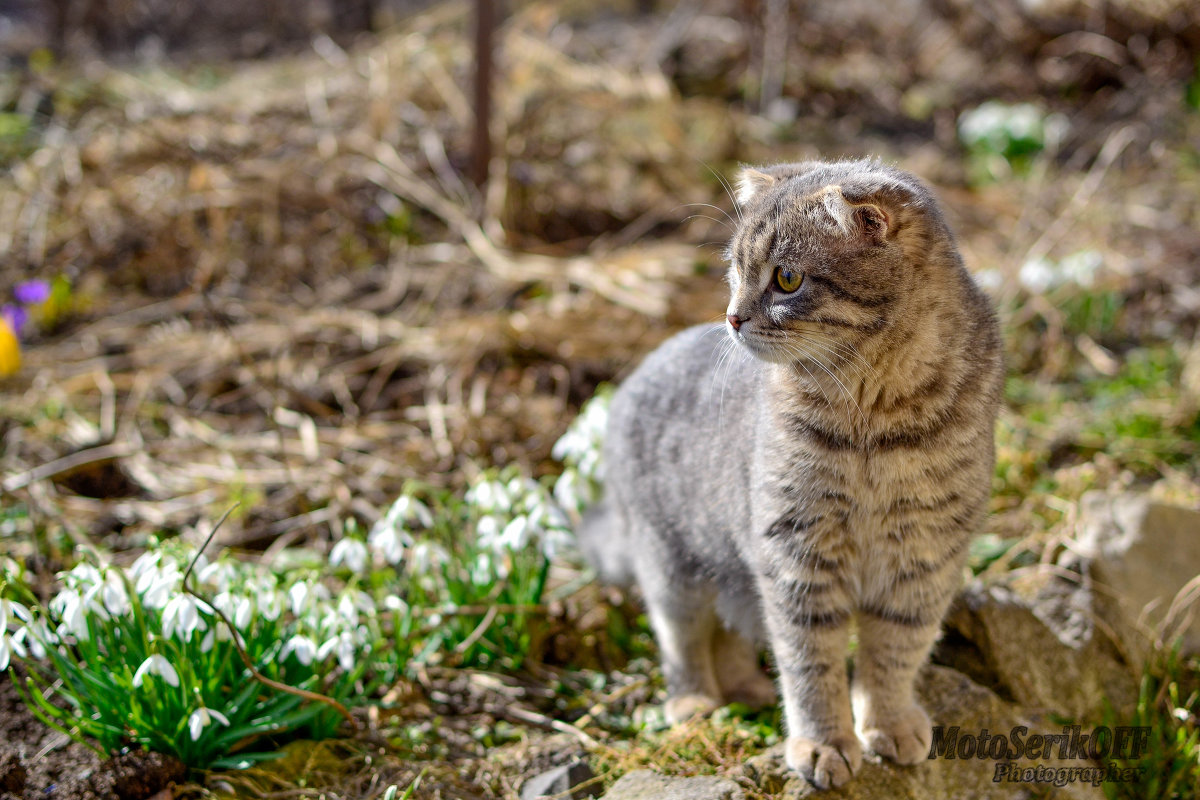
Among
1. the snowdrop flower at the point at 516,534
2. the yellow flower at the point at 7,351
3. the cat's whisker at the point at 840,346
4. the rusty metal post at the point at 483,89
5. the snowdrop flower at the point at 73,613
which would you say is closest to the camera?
the cat's whisker at the point at 840,346

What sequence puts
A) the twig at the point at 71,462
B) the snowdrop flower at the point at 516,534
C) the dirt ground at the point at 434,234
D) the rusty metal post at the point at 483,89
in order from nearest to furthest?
the snowdrop flower at the point at 516,534 → the twig at the point at 71,462 → the dirt ground at the point at 434,234 → the rusty metal post at the point at 483,89

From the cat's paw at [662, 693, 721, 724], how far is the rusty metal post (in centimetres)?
379

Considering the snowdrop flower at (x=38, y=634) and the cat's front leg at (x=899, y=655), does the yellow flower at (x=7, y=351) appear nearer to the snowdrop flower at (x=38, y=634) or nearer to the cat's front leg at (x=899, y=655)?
the snowdrop flower at (x=38, y=634)

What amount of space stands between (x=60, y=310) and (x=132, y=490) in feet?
5.61

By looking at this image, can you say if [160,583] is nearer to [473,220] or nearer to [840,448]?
[840,448]

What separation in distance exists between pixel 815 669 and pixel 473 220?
3960 mm

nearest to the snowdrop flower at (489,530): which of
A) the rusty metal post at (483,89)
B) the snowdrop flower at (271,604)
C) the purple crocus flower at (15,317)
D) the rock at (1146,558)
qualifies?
the snowdrop flower at (271,604)

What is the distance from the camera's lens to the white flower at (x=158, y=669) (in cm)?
219

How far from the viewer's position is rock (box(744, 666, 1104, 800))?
2400mm

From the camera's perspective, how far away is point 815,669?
2.40 metres

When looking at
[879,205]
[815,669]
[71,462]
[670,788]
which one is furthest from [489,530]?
[71,462]

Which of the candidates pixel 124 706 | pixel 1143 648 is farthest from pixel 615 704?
pixel 1143 648

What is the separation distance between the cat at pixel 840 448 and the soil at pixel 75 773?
1.42 m

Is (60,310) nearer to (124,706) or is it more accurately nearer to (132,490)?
(132,490)
